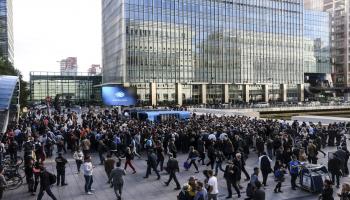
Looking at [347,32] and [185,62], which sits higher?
[347,32]

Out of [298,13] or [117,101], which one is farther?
[298,13]

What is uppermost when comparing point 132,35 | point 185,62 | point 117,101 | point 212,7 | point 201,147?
point 212,7

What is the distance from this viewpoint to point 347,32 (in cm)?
13312

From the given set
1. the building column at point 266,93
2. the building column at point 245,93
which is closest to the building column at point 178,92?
the building column at point 245,93

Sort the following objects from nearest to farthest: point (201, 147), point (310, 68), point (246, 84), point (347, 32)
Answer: point (201, 147) < point (246, 84) < point (310, 68) < point (347, 32)

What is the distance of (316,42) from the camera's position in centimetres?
11300

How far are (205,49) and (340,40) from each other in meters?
75.5

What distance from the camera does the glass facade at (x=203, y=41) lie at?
262ft

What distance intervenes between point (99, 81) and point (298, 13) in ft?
209

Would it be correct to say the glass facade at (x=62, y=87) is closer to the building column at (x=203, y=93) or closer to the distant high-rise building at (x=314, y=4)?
the building column at (x=203, y=93)

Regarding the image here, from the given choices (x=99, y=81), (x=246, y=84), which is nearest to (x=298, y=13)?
(x=246, y=84)

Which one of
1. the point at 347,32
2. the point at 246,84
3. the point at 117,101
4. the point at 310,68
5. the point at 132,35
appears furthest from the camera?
the point at 347,32

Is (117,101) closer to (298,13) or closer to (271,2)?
(271,2)

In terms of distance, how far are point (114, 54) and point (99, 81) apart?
61.1ft
